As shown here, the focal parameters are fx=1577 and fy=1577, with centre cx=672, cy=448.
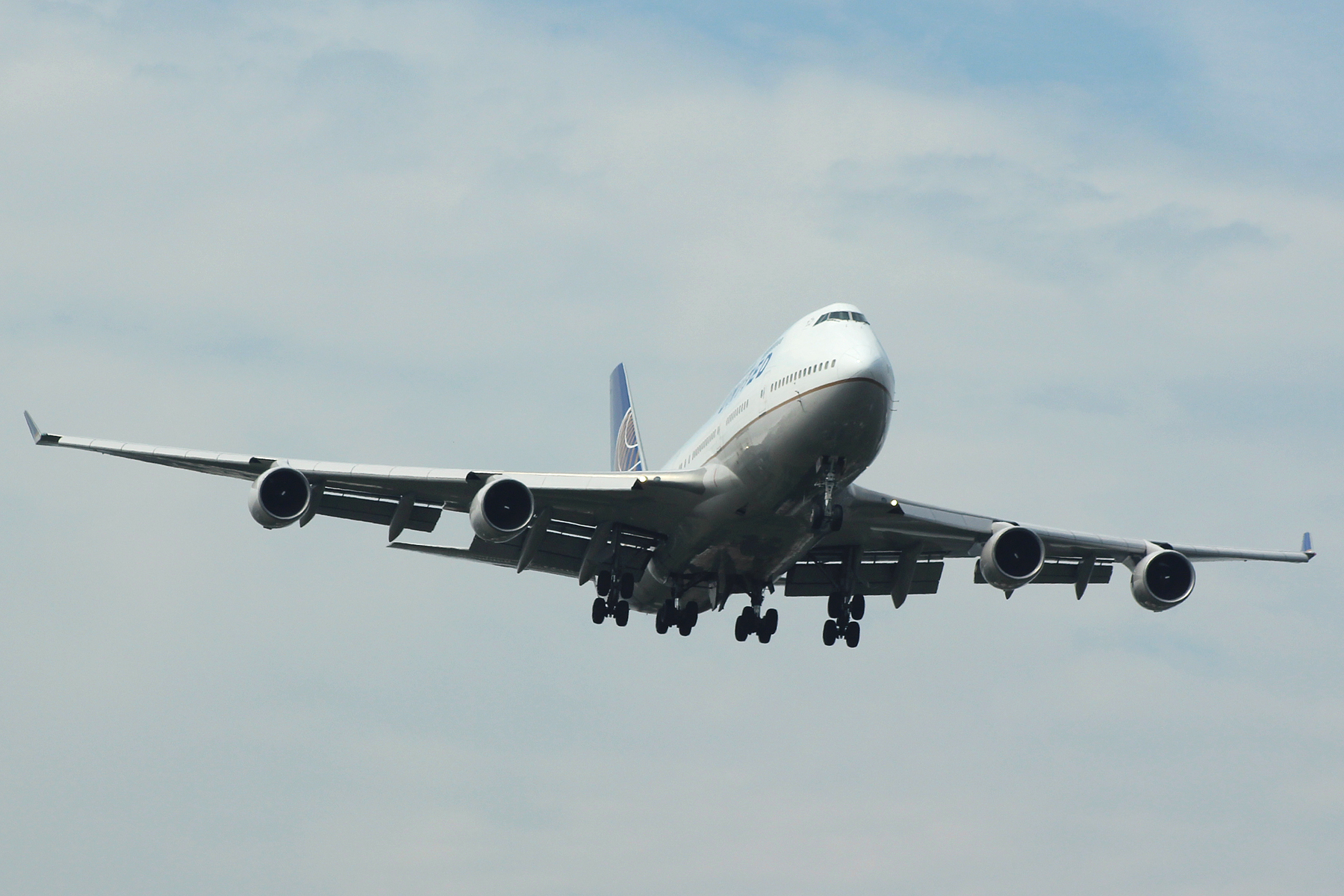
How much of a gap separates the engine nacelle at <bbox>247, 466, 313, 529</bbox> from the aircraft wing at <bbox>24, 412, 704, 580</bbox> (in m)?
0.81

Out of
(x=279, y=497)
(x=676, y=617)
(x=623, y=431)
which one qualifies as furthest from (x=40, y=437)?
(x=623, y=431)

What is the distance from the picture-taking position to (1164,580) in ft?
129

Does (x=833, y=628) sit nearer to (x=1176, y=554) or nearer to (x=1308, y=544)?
(x=1176, y=554)

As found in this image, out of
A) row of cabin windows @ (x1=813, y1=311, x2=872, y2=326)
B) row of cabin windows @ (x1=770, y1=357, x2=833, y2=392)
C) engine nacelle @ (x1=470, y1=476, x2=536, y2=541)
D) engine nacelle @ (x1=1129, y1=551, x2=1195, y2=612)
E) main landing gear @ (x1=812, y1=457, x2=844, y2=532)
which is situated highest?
row of cabin windows @ (x1=813, y1=311, x2=872, y2=326)

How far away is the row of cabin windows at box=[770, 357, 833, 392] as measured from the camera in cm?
3097

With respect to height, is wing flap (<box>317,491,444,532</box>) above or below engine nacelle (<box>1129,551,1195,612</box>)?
below

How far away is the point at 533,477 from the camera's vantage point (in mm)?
36000

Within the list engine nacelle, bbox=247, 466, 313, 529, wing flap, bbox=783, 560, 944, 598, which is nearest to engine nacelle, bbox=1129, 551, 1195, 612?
wing flap, bbox=783, 560, 944, 598

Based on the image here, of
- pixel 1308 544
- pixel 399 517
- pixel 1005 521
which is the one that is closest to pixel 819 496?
pixel 1005 521

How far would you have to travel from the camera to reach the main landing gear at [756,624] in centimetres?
4131

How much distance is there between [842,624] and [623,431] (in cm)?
1818

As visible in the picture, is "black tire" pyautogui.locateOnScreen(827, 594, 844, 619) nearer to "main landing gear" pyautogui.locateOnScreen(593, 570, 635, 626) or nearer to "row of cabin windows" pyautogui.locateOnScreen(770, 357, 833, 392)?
"main landing gear" pyautogui.locateOnScreen(593, 570, 635, 626)

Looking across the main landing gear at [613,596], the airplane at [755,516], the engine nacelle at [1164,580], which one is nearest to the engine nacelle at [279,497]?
the airplane at [755,516]

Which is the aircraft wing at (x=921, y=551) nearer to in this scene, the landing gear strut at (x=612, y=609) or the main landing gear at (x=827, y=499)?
the main landing gear at (x=827, y=499)
